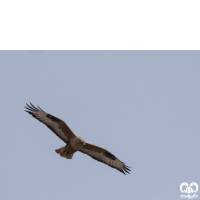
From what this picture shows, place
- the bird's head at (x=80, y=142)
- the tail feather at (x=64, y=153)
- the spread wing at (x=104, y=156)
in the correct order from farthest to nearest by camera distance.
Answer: the spread wing at (x=104, y=156) < the tail feather at (x=64, y=153) < the bird's head at (x=80, y=142)

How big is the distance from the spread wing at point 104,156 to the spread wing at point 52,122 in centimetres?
92

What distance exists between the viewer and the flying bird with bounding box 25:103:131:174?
12.6 metres

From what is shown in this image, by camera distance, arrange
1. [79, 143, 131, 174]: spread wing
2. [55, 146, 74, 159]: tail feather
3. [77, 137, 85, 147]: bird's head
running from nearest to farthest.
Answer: [77, 137, 85, 147]: bird's head, [55, 146, 74, 159]: tail feather, [79, 143, 131, 174]: spread wing

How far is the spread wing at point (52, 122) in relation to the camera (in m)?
12.8

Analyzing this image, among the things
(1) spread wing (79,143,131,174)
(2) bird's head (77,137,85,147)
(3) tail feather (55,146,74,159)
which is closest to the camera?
(2) bird's head (77,137,85,147)

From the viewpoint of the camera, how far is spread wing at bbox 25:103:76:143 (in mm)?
12797

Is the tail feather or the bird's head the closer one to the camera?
the bird's head

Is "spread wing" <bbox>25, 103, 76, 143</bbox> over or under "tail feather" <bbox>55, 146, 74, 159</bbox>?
over

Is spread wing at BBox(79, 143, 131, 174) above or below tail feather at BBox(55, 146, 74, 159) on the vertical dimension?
above

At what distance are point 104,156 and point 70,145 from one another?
1606 millimetres

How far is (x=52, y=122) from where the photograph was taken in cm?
1304
